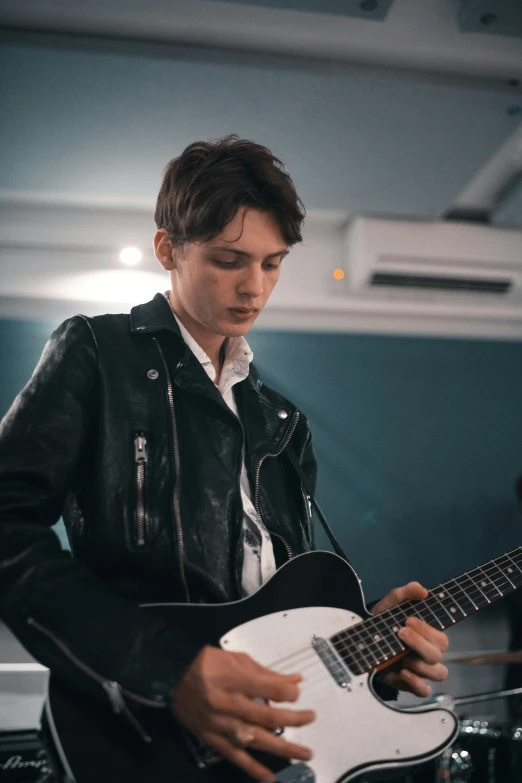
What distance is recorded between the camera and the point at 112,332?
48.6 inches

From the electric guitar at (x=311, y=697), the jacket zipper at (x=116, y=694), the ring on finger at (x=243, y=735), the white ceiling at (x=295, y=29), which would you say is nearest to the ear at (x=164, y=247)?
the electric guitar at (x=311, y=697)

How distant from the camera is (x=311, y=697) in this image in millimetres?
991

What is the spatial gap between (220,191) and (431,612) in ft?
2.78

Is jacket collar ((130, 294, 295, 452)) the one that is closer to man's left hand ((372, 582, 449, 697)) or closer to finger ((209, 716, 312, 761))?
man's left hand ((372, 582, 449, 697))

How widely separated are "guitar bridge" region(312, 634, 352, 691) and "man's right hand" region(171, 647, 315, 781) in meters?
0.15

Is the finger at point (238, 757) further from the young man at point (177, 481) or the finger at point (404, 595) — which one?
the finger at point (404, 595)

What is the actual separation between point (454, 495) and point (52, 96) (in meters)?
2.83

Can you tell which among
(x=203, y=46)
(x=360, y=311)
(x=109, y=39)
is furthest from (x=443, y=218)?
(x=109, y=39)

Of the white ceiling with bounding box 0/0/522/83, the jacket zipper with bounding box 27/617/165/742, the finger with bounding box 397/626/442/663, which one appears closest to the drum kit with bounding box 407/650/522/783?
the finger with bounding box 397/626/442/663

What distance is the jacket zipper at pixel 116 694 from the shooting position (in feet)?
2.88

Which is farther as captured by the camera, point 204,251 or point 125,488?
point 204,251

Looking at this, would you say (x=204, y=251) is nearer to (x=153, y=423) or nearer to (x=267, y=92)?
(x=153, y=423)

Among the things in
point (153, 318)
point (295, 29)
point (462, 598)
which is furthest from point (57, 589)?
point (295, 29)

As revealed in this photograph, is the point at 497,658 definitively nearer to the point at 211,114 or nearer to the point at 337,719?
the point at 337,719
